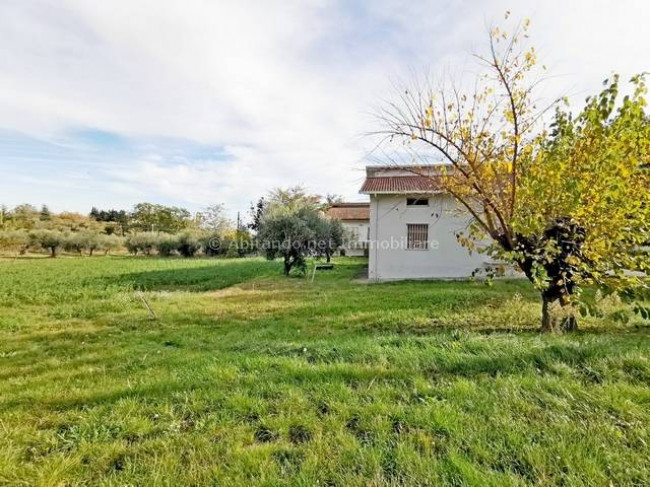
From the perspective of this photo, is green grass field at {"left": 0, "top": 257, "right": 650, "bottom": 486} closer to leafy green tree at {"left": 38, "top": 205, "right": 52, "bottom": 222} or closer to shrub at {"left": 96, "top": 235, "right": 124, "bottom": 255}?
shrub at {"left": 96, "top": 235, "right": 124, "bottom": 255}

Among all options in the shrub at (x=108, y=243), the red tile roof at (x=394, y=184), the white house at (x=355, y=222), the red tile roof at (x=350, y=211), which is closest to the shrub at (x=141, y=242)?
the shrub at (x=108, y=243)

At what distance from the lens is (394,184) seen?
14500 mm

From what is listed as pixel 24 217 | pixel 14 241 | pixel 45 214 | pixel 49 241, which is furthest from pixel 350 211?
pixel 45 214

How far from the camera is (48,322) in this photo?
24.5ft

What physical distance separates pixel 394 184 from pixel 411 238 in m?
2.50

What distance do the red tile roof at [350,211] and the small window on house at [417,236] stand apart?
16103mm

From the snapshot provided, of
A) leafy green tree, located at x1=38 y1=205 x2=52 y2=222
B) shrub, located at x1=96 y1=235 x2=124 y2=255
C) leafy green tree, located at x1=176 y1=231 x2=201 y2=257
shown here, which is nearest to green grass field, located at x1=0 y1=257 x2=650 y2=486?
leafy green tree, located at x1=176 y1=231 x2=201 y2=257

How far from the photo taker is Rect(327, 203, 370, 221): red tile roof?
31.6m

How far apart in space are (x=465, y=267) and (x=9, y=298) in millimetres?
16171

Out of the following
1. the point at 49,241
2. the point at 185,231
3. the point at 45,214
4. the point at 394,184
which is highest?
the point at 45,214

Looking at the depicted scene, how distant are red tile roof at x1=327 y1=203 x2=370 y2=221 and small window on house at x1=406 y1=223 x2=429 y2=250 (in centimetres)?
1610

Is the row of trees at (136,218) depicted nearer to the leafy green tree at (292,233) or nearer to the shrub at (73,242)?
the shrub at (73,242)

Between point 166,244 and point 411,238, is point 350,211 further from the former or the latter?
point 166,244

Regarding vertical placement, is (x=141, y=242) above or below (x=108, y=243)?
above
